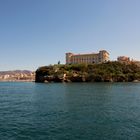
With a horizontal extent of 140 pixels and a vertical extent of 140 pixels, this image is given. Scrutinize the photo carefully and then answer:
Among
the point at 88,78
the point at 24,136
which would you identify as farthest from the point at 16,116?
the point at 88,78

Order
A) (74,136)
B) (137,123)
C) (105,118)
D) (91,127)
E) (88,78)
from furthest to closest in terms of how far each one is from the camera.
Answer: (88,78), (105,118), (137,123), (91,127), (74,136)

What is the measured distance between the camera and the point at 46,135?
2480cm

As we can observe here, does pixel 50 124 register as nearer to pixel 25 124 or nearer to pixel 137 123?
pixel 25 124

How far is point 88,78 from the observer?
193375 mm

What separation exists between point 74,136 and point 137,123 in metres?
10.5

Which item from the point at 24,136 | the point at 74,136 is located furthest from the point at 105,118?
the point at 24,136

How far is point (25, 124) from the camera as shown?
29797 millimetres

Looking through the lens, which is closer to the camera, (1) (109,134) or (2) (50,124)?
(1) (109,134)

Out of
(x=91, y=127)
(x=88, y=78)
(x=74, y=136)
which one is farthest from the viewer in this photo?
(x=88, y=78)

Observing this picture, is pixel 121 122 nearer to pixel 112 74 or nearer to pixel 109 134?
pixel 109 134

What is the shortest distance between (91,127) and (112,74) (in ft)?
556

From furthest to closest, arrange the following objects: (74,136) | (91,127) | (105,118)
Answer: (105,118), (91,127), (74,136)

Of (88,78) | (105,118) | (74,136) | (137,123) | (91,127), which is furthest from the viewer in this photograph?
(88,78)

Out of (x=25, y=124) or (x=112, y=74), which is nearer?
(x=25, y=124)
